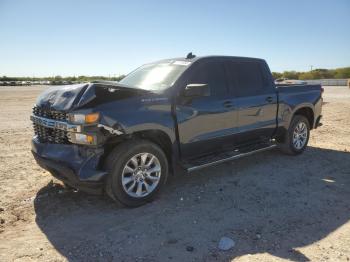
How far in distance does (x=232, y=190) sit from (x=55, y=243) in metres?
2.64

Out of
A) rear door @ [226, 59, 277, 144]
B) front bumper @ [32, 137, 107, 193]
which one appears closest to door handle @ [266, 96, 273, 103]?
rear door @ [226, 59, 277, 144]

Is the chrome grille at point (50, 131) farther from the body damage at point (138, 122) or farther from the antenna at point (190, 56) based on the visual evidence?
the antenna at point (190, 56)

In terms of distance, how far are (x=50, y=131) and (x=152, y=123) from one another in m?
1.35

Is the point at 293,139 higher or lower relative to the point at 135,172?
lower

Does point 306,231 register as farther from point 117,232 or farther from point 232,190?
point 117,232

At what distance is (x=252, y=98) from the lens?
6.07 meters

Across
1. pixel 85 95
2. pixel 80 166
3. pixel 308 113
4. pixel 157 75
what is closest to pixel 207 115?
pixel 157 75

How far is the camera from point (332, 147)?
805 centimetres

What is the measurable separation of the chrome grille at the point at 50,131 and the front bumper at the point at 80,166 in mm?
125

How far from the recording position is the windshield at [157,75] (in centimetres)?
517

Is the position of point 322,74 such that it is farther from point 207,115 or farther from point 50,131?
point 50,131

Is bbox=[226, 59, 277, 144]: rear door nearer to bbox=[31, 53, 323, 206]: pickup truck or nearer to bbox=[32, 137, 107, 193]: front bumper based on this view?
bbox=[31, 53, 323, 206]: pickup truck

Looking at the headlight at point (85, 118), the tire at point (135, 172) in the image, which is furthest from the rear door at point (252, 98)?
the headlight at point (85, 118)

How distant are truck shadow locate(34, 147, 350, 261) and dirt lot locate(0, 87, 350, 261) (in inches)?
0.4
